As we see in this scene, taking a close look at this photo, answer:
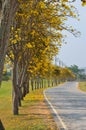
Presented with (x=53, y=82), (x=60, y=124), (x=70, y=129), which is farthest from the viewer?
(x=53, y=82)

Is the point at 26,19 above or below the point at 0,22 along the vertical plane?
above

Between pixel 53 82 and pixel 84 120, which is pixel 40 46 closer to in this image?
pixel 84 120

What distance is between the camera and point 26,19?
22984mm

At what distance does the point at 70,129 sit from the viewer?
18.3 metres

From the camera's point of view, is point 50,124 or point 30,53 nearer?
point 50,124

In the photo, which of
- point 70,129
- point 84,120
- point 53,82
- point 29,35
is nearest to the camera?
point 70,129

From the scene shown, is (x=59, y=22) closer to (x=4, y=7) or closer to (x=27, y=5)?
(x=27, y=5)

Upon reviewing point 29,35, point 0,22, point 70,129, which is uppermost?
point 29,35

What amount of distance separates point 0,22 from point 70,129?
9.03m

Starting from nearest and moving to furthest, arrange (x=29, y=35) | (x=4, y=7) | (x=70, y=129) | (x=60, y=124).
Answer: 1. (x=4, y=7)
2. (x=70, y=129)
3. (x=60, y=124)
4. (x=29, y=35)

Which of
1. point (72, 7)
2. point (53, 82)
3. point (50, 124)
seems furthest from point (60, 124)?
point (53, 82)

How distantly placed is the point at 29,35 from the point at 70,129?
20.7 feet

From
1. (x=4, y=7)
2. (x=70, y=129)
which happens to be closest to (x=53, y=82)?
(x=70, y=129)

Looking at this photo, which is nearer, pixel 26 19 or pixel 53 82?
pixel 26 19
